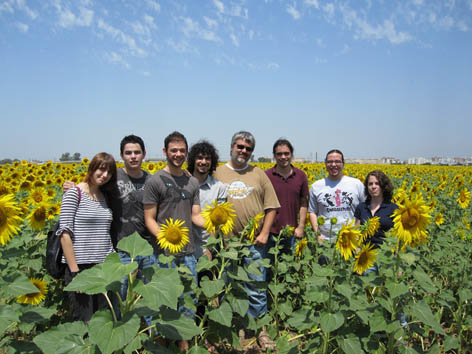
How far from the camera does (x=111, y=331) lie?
139cm

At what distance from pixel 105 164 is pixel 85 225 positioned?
0.51m

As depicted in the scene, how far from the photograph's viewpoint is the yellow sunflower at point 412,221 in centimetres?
198

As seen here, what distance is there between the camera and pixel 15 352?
5.27ft

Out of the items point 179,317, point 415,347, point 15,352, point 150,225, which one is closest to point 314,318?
point 415,347

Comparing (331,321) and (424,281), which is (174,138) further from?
(424,281)

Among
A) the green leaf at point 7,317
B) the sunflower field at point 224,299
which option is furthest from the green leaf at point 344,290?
the green leaf at point 7,317

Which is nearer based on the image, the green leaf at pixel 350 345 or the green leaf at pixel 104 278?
the green leaf at pixel 104 278

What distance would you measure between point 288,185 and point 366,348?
203 cm

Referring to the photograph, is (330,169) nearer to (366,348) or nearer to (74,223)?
(366,348)

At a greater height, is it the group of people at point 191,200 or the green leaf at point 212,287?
the group of people at point 191,200

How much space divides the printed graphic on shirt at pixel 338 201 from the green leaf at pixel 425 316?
1.60 meters

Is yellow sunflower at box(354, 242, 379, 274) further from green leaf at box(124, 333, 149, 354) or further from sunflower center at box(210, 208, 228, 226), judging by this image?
green leaf at box(124, 333, 149, 354)

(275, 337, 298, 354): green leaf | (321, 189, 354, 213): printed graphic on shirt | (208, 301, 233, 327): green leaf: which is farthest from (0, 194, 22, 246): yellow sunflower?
(321, 189, 354, 213): printed graphic on shirt

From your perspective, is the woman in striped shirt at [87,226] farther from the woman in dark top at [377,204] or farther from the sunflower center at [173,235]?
the woman in dark top at [377,204]
